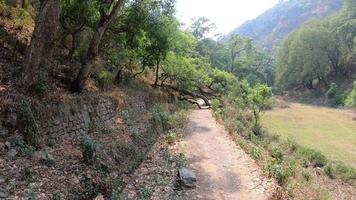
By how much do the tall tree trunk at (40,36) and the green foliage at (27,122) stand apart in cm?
176

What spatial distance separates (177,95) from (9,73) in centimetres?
2779

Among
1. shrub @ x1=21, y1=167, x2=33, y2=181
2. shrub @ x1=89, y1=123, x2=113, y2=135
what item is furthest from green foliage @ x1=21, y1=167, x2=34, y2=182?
shrub @ x1=89, y1=123, x2=113, y2=135

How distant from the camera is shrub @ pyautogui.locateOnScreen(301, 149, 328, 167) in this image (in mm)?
27016

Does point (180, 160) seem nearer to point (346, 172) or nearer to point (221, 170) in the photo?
point (221, 170)

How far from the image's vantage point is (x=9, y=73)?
13797mm

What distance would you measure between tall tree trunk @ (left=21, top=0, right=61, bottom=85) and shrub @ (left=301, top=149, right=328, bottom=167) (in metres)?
19.6

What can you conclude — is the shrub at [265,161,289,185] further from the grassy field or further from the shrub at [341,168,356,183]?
the grassy field

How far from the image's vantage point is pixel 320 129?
4272 centimetres

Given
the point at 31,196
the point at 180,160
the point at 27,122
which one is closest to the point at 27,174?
the point at 31,196

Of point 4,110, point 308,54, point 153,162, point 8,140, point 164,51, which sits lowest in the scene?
point 153,162

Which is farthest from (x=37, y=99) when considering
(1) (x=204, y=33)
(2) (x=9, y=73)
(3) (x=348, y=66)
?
(3) (x=348, y=66)

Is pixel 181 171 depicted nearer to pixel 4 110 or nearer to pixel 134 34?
pixel 4 110

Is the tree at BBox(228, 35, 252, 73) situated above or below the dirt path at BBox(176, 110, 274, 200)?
above

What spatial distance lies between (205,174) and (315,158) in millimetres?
15684
